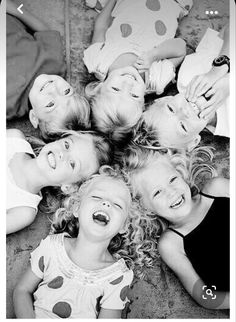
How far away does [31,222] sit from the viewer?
5.94ft

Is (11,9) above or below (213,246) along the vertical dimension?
above

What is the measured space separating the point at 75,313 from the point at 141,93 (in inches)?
33.6

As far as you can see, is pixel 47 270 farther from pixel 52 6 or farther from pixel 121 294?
pixel 52 6

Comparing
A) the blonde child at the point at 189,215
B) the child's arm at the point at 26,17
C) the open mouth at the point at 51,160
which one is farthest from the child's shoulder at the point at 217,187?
the child's arm at the point at 26,17

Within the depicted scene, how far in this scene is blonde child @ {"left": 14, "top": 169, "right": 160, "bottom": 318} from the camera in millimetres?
1759

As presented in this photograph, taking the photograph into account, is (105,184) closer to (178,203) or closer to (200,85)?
(178,203)

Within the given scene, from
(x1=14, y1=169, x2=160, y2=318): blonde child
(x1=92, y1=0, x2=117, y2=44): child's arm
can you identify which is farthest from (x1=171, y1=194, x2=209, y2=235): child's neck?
(x1=92, y1=0, x2=117, y2=44): child's arm

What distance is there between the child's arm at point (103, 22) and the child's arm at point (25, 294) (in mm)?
924

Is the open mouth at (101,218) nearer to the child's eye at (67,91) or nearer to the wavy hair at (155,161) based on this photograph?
the wavy hair at (155,161)

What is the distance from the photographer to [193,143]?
1860 mm

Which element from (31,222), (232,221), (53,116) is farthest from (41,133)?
Result: (232,221)

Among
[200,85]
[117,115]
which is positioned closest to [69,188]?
[117,115]

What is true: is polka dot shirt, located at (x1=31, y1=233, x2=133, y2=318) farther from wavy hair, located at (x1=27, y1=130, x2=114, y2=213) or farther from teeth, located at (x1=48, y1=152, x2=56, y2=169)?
teeth, located at (x1=48, y1=152, x2=56, y2=169)

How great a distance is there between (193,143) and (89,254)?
0.57m
